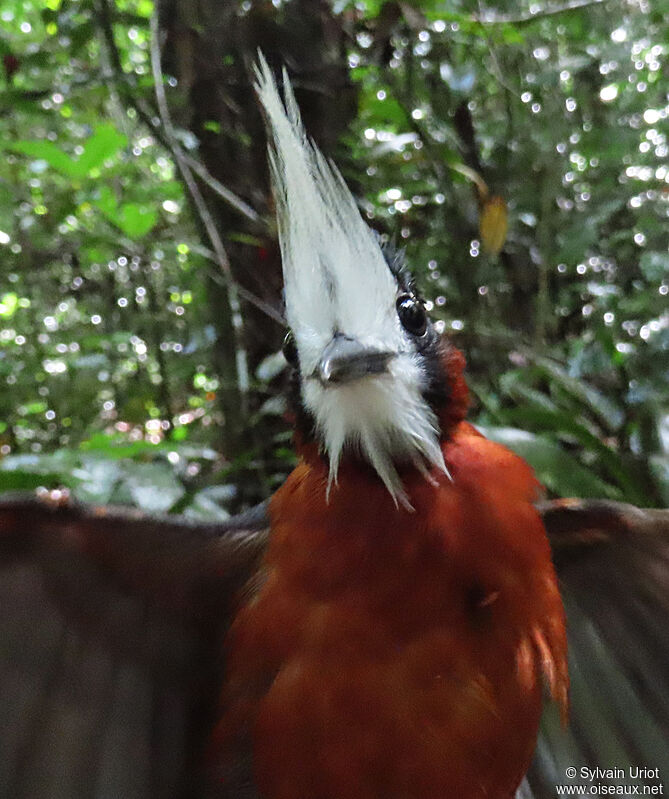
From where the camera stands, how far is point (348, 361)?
0.59 metres

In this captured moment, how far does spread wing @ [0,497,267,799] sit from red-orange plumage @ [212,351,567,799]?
99 millimetres

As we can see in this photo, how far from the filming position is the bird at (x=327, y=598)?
671 millimetres

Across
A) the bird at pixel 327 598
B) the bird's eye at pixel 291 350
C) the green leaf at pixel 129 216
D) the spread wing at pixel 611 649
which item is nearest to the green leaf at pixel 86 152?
the green leaf at pixel 129 216

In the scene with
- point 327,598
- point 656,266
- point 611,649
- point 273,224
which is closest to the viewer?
point 327,598

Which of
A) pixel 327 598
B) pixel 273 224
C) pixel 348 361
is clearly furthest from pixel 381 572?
pixel 273 224

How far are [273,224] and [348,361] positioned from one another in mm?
683

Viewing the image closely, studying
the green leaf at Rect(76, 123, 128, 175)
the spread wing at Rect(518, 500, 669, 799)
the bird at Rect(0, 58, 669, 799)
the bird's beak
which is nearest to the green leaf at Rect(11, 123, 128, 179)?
the green leaf at Rect(76, 123, 128, 175)

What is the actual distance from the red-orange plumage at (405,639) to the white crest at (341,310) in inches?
1.7

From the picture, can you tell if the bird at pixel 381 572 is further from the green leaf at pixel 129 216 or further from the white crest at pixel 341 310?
the green leaf at pixel 129 216

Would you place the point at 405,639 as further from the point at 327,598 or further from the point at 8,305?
the point at 8,305

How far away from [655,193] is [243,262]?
1201 mm

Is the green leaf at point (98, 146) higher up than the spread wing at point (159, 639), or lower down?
higher up

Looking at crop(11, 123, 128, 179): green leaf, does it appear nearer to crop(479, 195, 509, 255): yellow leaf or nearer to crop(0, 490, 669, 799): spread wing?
crop(479, 195, 509, 255): yellow leaf

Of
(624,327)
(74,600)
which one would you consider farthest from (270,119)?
(624,327)
